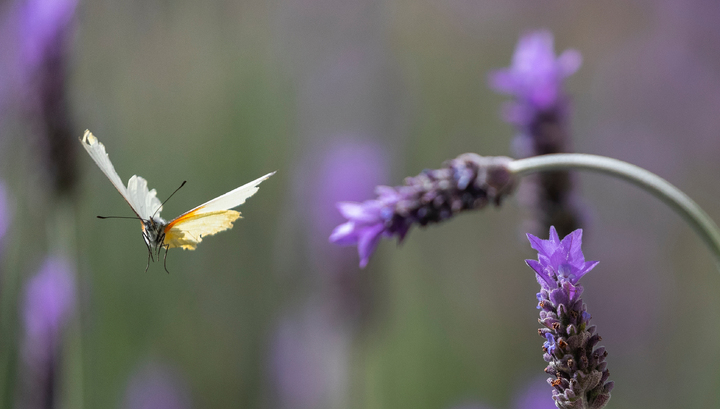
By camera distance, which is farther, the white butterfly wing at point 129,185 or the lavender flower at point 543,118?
the lavender flower at point 543,118

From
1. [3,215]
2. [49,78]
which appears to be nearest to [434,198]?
[3,215]

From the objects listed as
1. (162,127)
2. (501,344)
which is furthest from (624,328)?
(162,127)

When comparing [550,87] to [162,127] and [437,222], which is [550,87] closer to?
[437,222]

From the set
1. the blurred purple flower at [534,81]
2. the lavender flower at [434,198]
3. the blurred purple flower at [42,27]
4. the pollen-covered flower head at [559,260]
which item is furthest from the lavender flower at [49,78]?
the pollen-covered flower head at [559,260]

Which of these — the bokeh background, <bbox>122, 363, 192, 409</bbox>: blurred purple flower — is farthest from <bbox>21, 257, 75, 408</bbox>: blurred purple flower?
<bbox>122, 363, 192, 409</bbox>: blurred purple flower

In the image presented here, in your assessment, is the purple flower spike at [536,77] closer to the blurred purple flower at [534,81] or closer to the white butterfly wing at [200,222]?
the blurred purple flower at [534,81]
